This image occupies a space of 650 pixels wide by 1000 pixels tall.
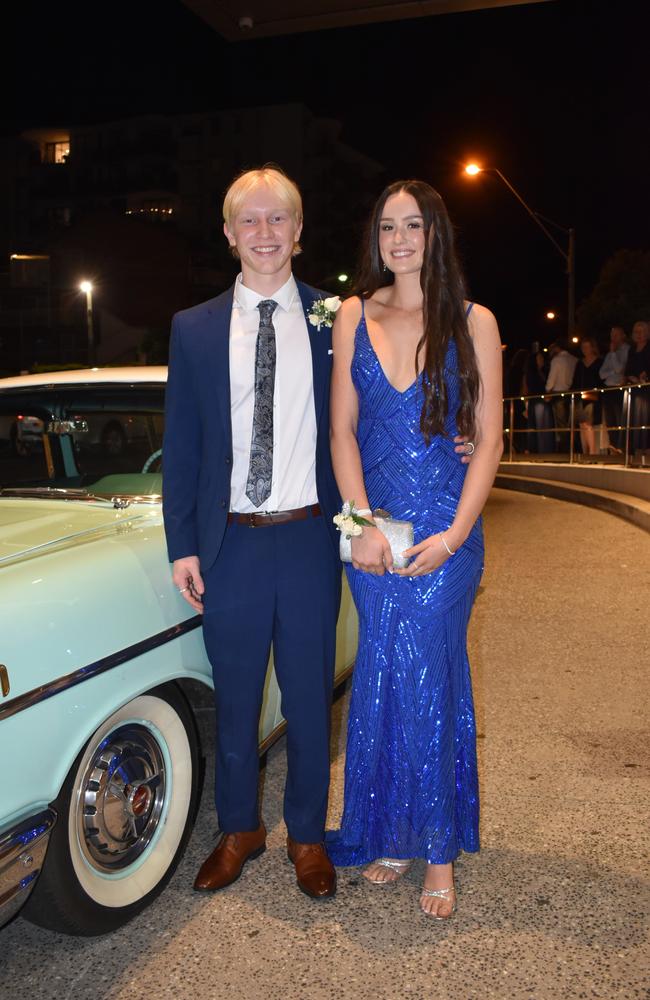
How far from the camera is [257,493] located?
2.63 m

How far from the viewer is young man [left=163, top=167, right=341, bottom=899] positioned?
264 cm

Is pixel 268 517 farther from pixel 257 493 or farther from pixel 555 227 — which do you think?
pixel 555 227

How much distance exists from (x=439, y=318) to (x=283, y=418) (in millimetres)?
544

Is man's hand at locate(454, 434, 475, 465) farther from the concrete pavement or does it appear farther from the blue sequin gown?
the concrete pavement

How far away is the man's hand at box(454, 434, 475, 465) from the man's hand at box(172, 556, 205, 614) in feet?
2.75

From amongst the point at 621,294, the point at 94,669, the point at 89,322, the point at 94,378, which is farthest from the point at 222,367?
the point at 89,322

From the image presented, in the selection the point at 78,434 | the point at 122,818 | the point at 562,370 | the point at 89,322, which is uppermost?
the point at 89,322

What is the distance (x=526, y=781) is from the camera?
356 cm

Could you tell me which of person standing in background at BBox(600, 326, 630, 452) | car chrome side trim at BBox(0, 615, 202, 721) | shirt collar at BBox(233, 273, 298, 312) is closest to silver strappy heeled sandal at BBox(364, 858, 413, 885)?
car chrome side trim at BBox(0, 615, 202, 721)

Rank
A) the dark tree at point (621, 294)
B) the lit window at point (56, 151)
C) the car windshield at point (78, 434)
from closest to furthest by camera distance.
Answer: the car windshield at point (78, 434) < the dark tree at point (621, 294) < the lit window at point (56, 151)

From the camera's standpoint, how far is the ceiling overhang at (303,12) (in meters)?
7.15

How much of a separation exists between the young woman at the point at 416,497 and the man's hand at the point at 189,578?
Answer: 467 millimetres

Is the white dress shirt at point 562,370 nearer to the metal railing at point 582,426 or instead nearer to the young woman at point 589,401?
the metal railing at point 582,426

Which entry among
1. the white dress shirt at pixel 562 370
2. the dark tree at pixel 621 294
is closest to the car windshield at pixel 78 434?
the white dress shirt at pixel 562 370
